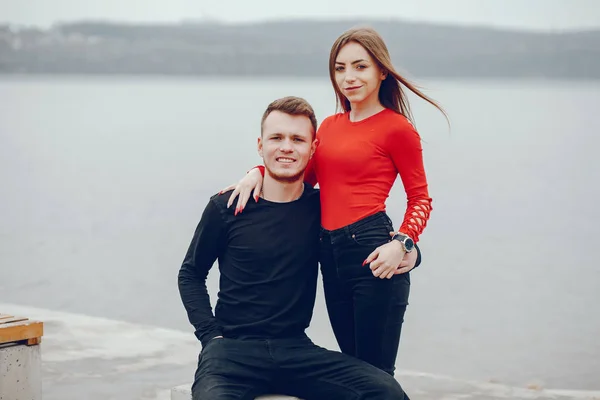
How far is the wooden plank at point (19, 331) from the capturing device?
3.29m

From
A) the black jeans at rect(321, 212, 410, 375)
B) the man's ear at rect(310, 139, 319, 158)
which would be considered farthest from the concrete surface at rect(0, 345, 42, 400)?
the man's ear at rect(310, 139, 319, 158)

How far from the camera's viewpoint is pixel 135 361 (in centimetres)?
485

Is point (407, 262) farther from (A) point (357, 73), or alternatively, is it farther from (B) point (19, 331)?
(B) point (19, 331)

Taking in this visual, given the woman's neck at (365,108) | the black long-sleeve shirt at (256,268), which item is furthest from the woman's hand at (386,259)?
the woman's neck at (365,108)

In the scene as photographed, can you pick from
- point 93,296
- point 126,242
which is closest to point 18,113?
point 126,242

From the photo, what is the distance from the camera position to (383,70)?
3047 mm

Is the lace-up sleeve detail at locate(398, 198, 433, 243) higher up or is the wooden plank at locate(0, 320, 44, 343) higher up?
the lace-up sleeve detail at locate(398, 198, 433, 243)

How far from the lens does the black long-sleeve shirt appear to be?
2.89m

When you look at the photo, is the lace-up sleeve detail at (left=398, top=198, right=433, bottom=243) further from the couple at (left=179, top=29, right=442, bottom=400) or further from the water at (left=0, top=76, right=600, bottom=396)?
the water at (left=0, top=76, right=600, bottom=396)

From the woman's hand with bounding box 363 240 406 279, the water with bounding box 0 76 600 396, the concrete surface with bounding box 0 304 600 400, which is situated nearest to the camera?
the woman's hand with bounding box 363 240 406 279

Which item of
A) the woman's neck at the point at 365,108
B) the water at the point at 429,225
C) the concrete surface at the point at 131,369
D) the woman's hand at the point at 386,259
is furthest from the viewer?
the water at the point at 429,225

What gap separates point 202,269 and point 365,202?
52cm

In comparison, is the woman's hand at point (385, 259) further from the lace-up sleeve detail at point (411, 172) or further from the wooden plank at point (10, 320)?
the wooden plank at point (10, 320)

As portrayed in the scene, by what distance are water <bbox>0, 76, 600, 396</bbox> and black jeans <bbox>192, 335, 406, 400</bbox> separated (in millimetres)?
1888
